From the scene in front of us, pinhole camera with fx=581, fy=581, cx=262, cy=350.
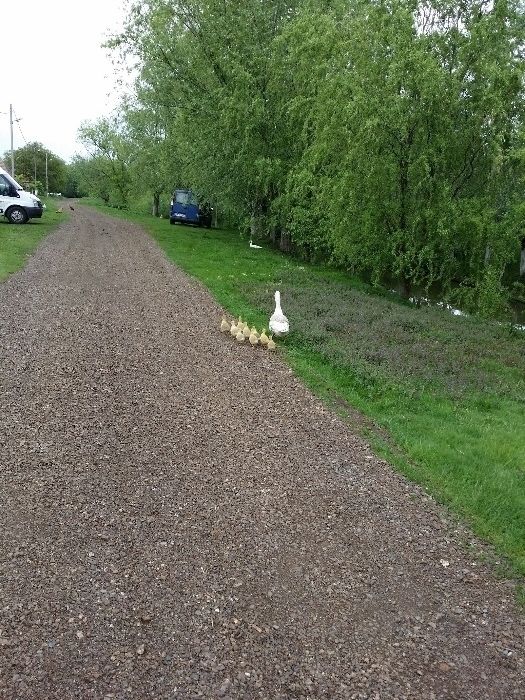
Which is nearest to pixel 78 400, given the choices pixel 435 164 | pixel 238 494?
pixel 238 494

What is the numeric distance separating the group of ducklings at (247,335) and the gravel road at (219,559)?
6.14 ft

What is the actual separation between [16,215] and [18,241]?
7.45m

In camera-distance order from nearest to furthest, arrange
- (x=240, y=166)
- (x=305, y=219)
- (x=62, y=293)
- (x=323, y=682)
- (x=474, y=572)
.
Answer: (x=323, y=682), (x=474, y=572), (x=62, y=293), (x=305, y=219), (x=240, y=166)

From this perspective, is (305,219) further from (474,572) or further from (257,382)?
(474,572)

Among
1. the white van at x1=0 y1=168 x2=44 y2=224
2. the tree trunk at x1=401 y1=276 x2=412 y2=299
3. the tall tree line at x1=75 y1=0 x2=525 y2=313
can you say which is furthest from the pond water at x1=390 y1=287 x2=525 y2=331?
the white van at x1=0 y1=168 x2=44 y2=224

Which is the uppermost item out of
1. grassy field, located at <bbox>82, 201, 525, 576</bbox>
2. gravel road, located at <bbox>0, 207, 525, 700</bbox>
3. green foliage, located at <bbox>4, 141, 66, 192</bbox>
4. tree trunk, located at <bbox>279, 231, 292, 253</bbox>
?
green foliage, located at <bbox>4, 141, 66, 192</bbox>

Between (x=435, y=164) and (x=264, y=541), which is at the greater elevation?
(x=435, y=164)

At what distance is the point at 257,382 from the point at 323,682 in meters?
4.72

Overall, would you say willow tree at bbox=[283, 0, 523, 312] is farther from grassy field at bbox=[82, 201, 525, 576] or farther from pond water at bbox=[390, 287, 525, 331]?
grassy field at bbox=[82, 201, 525, 576]

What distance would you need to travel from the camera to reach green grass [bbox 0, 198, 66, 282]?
47.4 ft

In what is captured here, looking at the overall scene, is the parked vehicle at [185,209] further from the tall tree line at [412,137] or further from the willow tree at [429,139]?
the willow tree at [429,139]

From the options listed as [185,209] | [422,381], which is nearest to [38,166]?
[185,209]

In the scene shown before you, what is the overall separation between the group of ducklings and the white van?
753 inches

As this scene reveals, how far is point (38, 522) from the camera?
4152 mm
